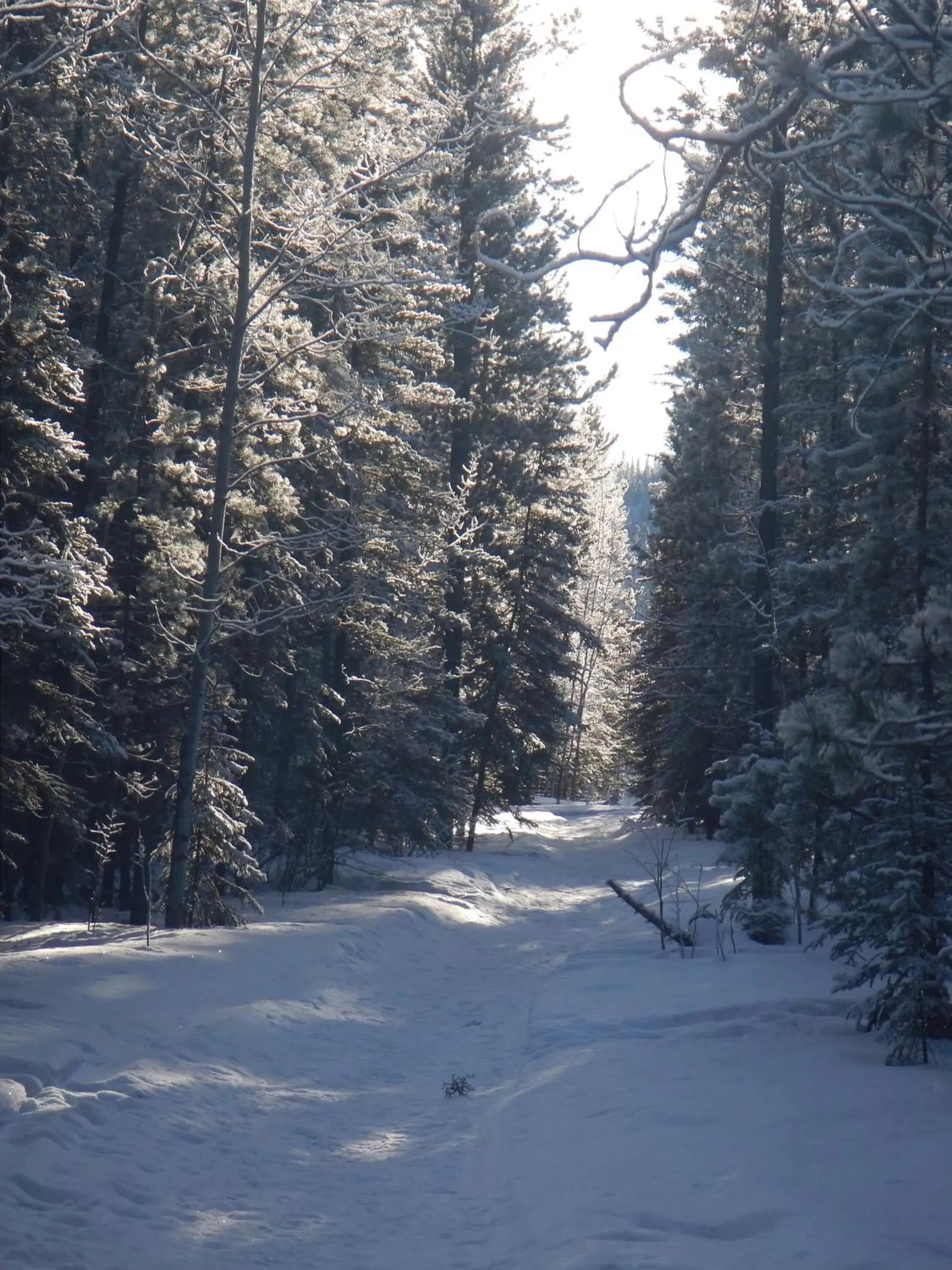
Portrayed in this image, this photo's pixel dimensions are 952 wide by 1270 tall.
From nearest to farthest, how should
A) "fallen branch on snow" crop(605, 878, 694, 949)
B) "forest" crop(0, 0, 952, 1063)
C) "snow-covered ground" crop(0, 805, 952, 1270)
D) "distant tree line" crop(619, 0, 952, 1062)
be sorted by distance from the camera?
"snow-covered ground" crop(0, 805, 952, 1270)
"distant tree line" crop(619, 0, 952, 1062)
"forest" crop(0, 0, 952, 1063)
"fallen branch on snow" crop(605, 878, 694, 949)

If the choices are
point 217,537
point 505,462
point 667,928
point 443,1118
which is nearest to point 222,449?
point 217,537

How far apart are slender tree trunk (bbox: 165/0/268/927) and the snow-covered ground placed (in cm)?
128

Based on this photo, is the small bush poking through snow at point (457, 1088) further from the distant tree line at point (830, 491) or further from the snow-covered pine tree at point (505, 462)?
the snow-covered pine tree at point (505, 462)

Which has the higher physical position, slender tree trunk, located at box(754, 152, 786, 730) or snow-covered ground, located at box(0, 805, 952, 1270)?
slender tree trunk, located at box(754, 152, 786, 730)

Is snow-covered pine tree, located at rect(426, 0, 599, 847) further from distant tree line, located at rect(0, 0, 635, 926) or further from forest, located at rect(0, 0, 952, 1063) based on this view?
distant tree line, located at rect(0, 0, 635, 926)

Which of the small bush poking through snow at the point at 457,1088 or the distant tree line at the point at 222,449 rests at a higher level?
the distant tree line at the point at 222,449

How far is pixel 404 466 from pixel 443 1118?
14.4 metres

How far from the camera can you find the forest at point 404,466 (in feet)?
26.9

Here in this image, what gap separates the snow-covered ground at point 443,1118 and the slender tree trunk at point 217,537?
1.28 m

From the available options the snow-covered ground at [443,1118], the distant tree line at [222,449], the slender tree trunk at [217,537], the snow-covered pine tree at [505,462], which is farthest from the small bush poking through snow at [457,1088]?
the snow-covered pine tree at [505,462]

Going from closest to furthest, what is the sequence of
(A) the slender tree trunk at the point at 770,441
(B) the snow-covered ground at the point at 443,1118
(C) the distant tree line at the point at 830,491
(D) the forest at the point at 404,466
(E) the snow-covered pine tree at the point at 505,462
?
(B) the snow-covered ground at the point at 443,1118
(C) the distant tree line at the point at 830,491
(D) the forest at the point at 404,466
(A) the slender tree trunk at the point at 770,441
(E) the snow-covered pine tree at the point at 505,462

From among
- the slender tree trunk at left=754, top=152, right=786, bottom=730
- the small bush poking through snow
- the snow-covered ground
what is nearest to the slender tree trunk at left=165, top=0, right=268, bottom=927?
the snow-covered ground

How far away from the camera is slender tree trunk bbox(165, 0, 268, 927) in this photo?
13.6 m

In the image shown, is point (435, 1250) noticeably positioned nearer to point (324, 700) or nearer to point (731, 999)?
point (731, 999)
